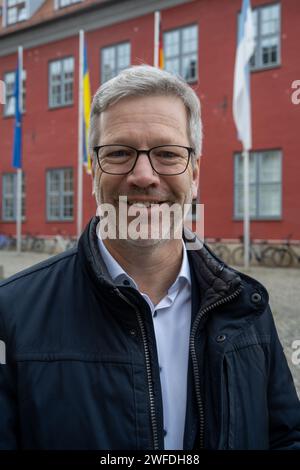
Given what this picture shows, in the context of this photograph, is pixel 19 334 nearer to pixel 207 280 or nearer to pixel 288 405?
pixel 207 280

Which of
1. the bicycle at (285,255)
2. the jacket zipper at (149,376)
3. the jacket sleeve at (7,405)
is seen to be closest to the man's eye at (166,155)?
the jacket zipper at (149,376)

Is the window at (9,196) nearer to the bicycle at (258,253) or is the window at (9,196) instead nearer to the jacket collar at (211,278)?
the bicycle at (258,253)

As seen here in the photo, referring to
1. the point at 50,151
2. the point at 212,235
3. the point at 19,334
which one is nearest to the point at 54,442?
the point at 19,334

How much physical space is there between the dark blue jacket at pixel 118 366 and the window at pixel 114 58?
61.1 ft

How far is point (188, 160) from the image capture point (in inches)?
68.6

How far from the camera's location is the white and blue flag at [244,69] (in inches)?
497

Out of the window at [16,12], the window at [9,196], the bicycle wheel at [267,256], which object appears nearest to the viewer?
the bicycle wheel at [267,256]

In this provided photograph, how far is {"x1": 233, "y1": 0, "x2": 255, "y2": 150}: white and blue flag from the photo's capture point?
12633 millimetres

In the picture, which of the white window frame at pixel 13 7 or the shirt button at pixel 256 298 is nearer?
the shirt button at pixel 256 298

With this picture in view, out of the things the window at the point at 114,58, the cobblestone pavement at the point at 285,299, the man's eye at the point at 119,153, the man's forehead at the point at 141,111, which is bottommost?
the cobblestone pavement at the point at 285,299

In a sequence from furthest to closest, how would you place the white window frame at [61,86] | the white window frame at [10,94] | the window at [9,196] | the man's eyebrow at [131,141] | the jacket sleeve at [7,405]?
the window at [9,196]
the white window frame at [10,94]
the white window frame at [61,86]
the man's eyebrow at [131,141]
the jacket sleeve at [7,405]

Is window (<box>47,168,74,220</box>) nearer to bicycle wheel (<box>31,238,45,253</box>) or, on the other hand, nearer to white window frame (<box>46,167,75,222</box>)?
white window frame (<box>46,167,75,222</box>)

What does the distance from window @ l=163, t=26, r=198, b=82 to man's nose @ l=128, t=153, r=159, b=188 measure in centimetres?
1666

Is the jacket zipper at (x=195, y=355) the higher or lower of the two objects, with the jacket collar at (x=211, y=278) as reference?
lower
